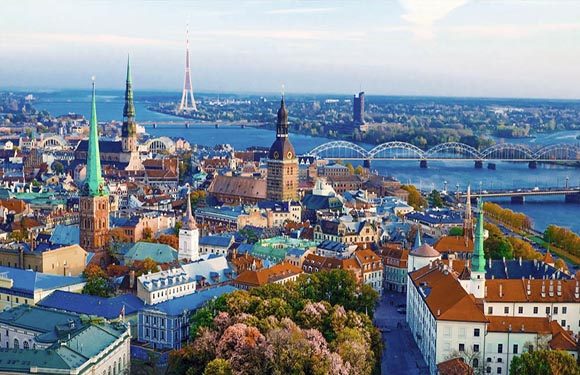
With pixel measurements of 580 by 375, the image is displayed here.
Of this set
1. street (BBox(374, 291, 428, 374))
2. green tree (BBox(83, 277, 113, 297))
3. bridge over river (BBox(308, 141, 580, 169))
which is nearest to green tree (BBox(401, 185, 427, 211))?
street (BBox(374, 291, 428, 374))

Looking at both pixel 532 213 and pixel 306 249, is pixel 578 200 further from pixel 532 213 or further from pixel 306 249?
pixel 306 249

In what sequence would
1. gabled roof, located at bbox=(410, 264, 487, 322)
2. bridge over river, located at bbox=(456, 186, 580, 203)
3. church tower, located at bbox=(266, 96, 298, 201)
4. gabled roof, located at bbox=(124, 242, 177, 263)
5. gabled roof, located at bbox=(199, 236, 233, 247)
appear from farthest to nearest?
bridge over river, located at bbox=(456, 186, 580, 203), church tower, located at bbox=(266, 96, 298, 201), gabled roof, located at bbox=(199, 236, 233, 247), gabled roof, located at bbox=(124, 242, 177, 263), gabled roof, located at bbox=(410, 264, 487, 322)

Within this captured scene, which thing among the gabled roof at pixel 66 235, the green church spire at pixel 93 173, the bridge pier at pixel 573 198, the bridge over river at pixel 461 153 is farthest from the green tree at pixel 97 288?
the bridge over river at pixel 461 153

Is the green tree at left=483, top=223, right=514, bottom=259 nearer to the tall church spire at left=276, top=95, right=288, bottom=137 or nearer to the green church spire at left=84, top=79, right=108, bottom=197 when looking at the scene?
the green church spire at left=84, top=79, right=108, bottom=197

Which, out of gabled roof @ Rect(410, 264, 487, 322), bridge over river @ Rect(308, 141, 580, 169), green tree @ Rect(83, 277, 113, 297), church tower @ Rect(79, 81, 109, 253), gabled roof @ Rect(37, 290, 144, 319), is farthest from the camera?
bridge over river @ Rect(308, 141, 580, 169)

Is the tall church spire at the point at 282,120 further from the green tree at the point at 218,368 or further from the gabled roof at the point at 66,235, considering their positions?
the green tree at the point at 218,368

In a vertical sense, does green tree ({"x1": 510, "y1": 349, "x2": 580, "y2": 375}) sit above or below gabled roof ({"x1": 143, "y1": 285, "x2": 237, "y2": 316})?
above

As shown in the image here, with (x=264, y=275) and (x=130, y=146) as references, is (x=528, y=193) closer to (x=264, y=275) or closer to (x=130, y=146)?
(x=130, y=146)
